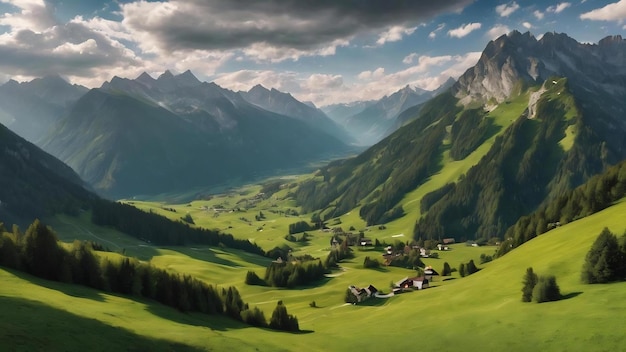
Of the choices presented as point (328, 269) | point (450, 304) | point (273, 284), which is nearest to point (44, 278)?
point (450, 304)

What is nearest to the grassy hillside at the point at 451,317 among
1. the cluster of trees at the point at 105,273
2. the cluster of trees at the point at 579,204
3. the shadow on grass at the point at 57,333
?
the shadow on grass at the point at 57,333

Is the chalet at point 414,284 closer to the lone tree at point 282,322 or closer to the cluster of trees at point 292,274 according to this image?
the lone tree at point 282,322

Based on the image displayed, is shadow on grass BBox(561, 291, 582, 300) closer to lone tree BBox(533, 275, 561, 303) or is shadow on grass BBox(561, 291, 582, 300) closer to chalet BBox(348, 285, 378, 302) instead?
lone tree BBox(533, 275, 561, 303)

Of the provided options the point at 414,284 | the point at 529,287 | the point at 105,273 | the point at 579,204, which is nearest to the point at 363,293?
the point at 414,284

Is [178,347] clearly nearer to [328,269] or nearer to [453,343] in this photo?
[453,343]

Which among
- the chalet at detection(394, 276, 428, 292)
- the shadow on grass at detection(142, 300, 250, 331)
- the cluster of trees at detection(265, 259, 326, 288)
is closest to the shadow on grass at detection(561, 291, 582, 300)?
the shadow on grass at detection(142, 300, 250, 331)
